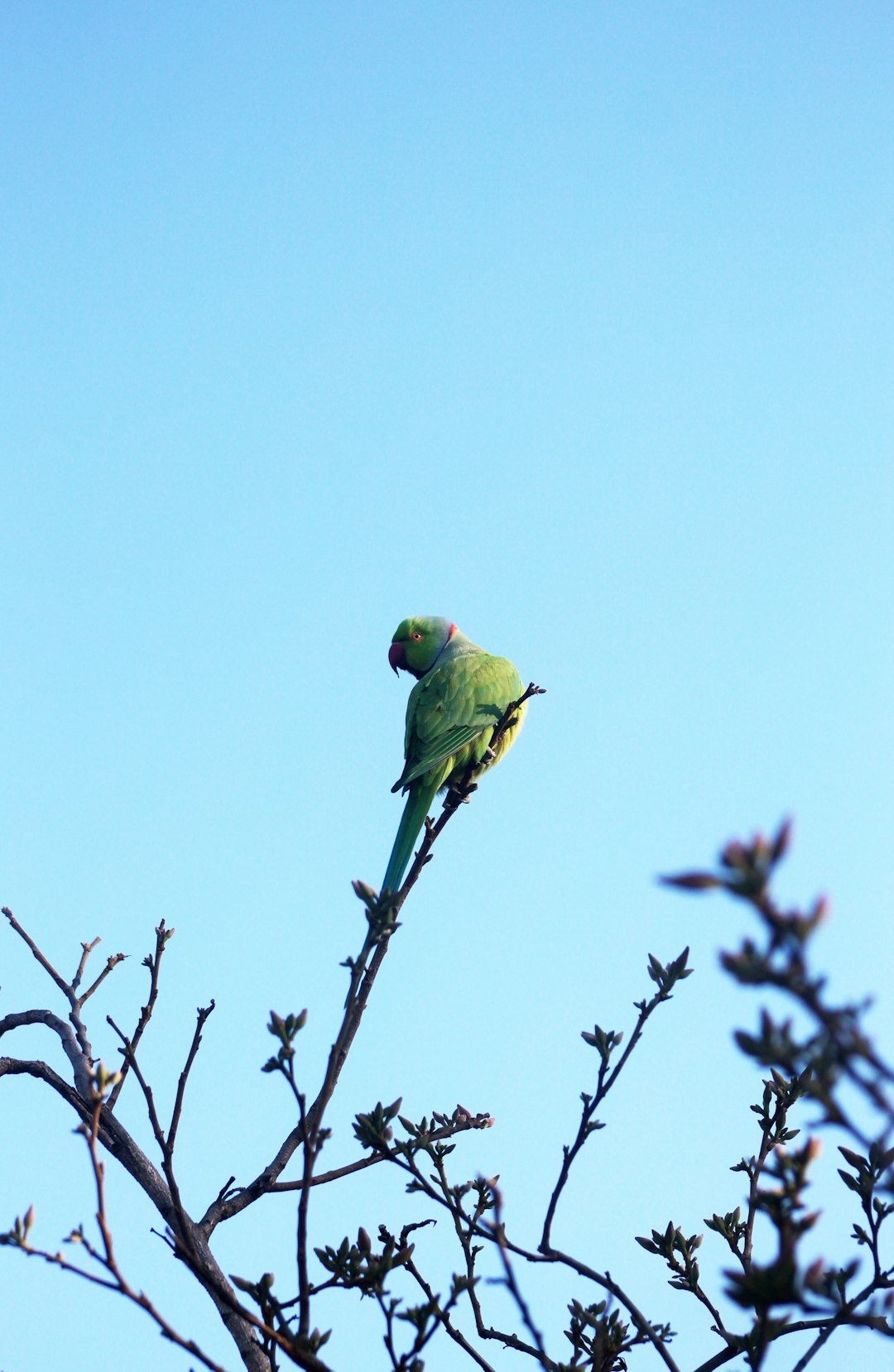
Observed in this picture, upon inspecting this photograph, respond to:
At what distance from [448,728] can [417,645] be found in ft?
6.73

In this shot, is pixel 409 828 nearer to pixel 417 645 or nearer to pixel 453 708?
pixel 453 708

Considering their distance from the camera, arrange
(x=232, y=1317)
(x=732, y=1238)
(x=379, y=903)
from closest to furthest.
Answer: (x=379, y=903) < (x=232, y=1317) < (x=732, y=1238)

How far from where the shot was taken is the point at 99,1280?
168 centimetres

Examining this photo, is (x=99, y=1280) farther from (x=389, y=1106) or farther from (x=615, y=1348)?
(x=615, y=1348)

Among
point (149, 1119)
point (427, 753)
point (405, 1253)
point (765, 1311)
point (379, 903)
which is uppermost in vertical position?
point (427, 753)

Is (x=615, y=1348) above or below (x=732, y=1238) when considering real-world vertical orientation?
below

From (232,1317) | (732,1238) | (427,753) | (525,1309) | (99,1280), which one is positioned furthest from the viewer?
(427,753)

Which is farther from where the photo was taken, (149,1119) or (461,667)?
(461,667)

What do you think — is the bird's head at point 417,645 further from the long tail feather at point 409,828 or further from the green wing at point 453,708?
the long tail feather at point 409,828

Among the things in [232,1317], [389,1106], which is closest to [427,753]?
[389,1106]

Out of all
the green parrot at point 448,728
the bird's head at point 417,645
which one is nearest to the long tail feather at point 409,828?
the green parrot at point 448,728

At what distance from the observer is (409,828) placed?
4.64 metres

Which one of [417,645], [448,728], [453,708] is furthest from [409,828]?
[417,645]

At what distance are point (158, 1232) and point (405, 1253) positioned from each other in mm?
562
